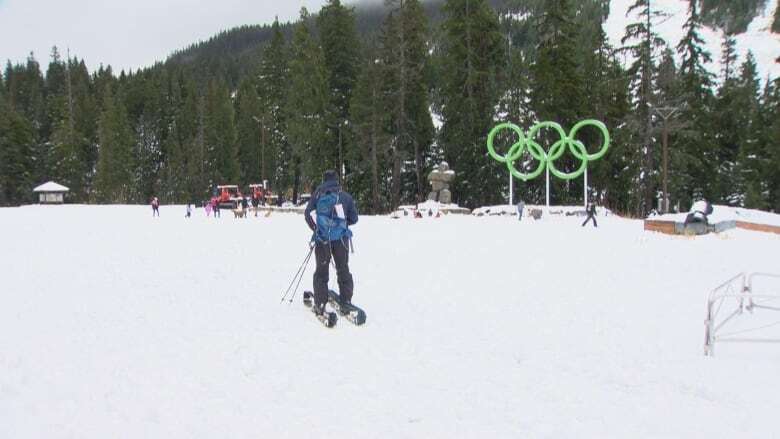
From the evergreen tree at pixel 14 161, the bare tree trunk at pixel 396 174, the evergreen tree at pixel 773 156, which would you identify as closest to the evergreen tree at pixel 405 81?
the bare tree trunk at pixel 396 174

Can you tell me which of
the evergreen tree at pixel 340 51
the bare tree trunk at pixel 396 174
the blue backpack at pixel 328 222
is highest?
the evergreen tree at pixel 340 51

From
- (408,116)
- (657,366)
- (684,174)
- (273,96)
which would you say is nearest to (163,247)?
(657,366)

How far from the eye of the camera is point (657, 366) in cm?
626

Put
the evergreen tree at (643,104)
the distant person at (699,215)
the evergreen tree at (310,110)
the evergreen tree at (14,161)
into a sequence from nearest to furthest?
the distant person at (699,215) < the evergreen tree at (643,104) < the evergreen tree at (310,110) < the evergreen tree at (14,161)

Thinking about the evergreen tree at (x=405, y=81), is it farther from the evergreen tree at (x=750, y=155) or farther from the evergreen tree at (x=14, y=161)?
the evergreen tree at (x=14, y=161)

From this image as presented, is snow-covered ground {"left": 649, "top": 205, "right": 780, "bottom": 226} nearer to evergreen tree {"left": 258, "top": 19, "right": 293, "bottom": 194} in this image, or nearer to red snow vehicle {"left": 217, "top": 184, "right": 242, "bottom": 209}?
red snow vehicle {"left": 217, "top": 184, "right": 242, "bottom": 209}

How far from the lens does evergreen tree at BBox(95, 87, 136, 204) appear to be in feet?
237

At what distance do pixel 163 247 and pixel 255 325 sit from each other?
11484 millimetres

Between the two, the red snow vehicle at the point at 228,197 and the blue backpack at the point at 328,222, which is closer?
the blue backpack at the point at 328,222

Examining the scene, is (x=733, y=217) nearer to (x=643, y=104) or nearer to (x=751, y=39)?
(x=643, y=104)

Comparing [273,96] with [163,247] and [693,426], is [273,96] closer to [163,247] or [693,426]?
[163,247]

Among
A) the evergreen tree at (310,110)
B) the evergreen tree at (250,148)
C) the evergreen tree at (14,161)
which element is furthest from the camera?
the evergreen tree at (250,148)

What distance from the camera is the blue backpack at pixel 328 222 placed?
8.32 m

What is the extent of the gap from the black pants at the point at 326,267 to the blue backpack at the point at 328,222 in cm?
10
